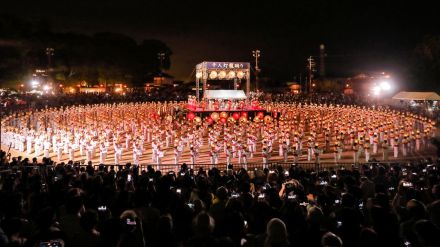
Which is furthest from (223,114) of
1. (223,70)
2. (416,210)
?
(416,210)

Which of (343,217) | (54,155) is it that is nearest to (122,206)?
(343,217)

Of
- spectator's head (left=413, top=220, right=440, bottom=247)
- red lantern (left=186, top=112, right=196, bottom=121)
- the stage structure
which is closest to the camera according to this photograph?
spectator's head (left=413, top=220, right=440, bottom=247)

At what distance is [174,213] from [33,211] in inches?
78.3

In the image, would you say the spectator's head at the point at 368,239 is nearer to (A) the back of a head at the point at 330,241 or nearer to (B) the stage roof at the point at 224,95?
(A) the back of a head at the point at 330,241

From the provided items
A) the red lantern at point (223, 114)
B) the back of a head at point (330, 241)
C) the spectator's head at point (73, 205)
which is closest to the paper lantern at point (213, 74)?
the red lantern at point (223, 114)

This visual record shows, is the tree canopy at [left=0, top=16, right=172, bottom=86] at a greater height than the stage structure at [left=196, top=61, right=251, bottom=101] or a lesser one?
greater

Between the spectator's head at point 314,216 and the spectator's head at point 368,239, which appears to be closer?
the spectator's head at point 368,239

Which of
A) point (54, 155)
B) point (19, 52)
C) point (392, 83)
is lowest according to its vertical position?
point (54, 155)

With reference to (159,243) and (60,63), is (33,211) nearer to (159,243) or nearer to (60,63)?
(159,243)

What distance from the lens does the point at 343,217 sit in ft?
15.4

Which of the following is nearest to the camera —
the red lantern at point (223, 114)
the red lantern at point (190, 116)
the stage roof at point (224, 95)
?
the red lantern at point (190, 116)

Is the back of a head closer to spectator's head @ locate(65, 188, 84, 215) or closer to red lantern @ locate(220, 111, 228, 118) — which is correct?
spectator's head @ locate(65, 188, 84, 215)

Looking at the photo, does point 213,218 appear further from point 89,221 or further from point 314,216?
point 89,221

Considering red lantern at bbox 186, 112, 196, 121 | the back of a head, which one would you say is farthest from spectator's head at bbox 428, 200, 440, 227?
red lantern at bbox 186, 112, 196, 121
